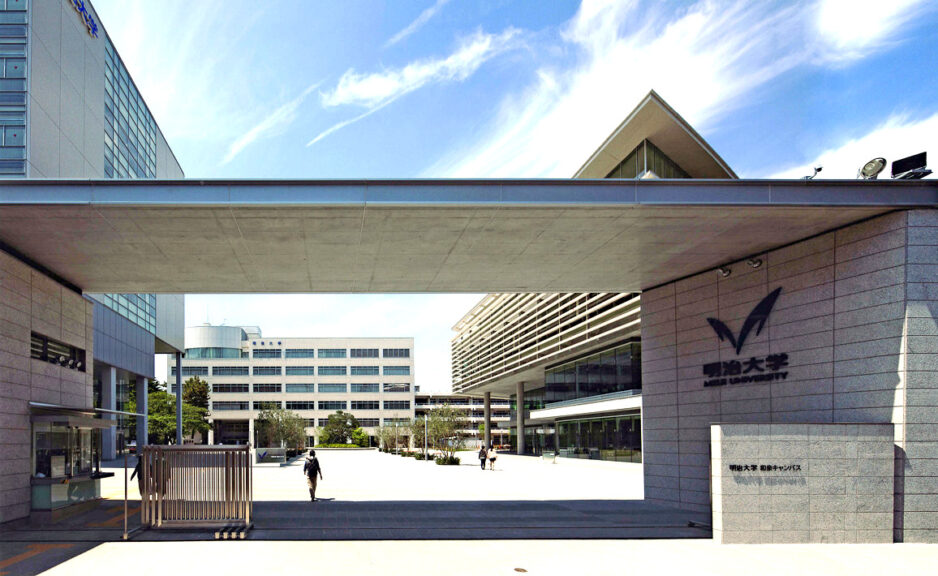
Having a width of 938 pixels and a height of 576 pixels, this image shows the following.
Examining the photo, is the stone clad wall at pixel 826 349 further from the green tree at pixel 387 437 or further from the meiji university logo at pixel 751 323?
the green tree at pixel 387 437

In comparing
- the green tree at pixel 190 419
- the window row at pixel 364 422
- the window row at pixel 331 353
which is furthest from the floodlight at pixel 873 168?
the window row at pixel 331 353

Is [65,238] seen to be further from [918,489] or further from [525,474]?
[525,474]

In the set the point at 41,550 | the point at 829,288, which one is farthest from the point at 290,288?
the point at 829,288

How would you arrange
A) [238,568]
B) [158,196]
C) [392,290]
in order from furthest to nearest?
[392,290]
[158,196]
[238,568]

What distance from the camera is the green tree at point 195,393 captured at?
102 metres

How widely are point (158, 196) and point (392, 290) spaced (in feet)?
29.0

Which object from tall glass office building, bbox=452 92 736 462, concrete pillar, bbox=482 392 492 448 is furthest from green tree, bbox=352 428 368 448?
tall glass office building, bbox=452 92 736 462

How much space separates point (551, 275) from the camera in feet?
63.8

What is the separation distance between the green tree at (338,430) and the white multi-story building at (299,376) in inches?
289

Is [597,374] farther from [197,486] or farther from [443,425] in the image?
[197,486]

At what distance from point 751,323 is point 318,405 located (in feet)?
337

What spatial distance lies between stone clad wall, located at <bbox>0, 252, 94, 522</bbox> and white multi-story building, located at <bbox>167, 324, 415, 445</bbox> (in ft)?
308

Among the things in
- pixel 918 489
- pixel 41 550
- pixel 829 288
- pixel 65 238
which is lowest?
pixel 41 550

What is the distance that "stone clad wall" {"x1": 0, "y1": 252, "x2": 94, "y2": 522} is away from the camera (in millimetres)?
15562
